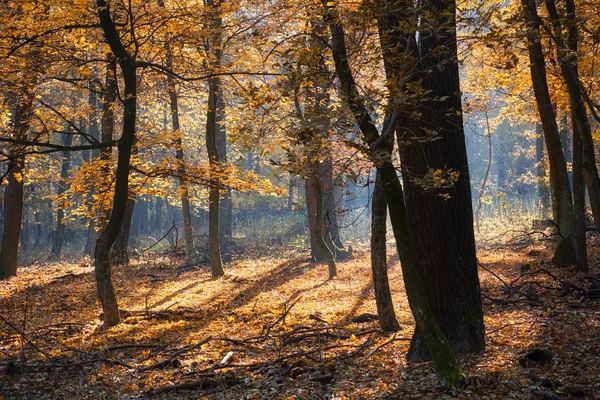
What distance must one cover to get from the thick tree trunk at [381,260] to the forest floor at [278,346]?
0.24 m

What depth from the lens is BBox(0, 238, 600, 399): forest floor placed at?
5262mm

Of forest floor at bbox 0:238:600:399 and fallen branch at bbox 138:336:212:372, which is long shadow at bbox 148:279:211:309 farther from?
fallen branch at bbox 138:336:212:372

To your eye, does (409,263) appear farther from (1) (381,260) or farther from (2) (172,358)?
(2) (172,358)

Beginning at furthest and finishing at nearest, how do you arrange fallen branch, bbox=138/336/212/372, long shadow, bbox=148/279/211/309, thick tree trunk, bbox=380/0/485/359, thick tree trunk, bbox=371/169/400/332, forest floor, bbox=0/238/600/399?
long shadow, bbox=148/279/211/309 → thick tree trunk, bbox=371/169/400/332 → fallen branch, bbox=138/336/212/372 → thick tree trunk, bbox=380/0/485/359 → forest floor, bbox=0/238/600/399

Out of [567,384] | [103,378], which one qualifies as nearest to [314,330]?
[103,378]

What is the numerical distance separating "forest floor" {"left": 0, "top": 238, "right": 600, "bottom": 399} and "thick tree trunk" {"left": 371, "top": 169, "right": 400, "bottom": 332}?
24 centimetres

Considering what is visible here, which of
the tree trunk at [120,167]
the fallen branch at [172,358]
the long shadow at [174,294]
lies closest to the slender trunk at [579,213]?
the fallen branch at [172,358]

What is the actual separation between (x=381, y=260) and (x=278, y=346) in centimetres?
178

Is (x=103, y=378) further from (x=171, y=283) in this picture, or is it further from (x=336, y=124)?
(x=171, y=283)

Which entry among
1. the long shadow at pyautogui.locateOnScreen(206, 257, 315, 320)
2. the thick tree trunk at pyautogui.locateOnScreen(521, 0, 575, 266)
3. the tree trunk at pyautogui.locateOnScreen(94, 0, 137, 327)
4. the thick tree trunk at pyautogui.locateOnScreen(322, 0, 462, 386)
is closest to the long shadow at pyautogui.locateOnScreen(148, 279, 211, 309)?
the long shadow at pyautogui.locateOnScreen(206, 257, 315, 320)

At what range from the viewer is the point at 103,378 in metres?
6.04

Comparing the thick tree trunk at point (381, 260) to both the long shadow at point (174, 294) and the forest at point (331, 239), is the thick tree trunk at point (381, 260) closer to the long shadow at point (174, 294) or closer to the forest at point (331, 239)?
the forest at point (331, 239)

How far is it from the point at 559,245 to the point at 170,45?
8504 millimetres

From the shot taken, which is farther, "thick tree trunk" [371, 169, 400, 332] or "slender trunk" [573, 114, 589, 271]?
"slender trunk" [573, 114, 589, 271]
